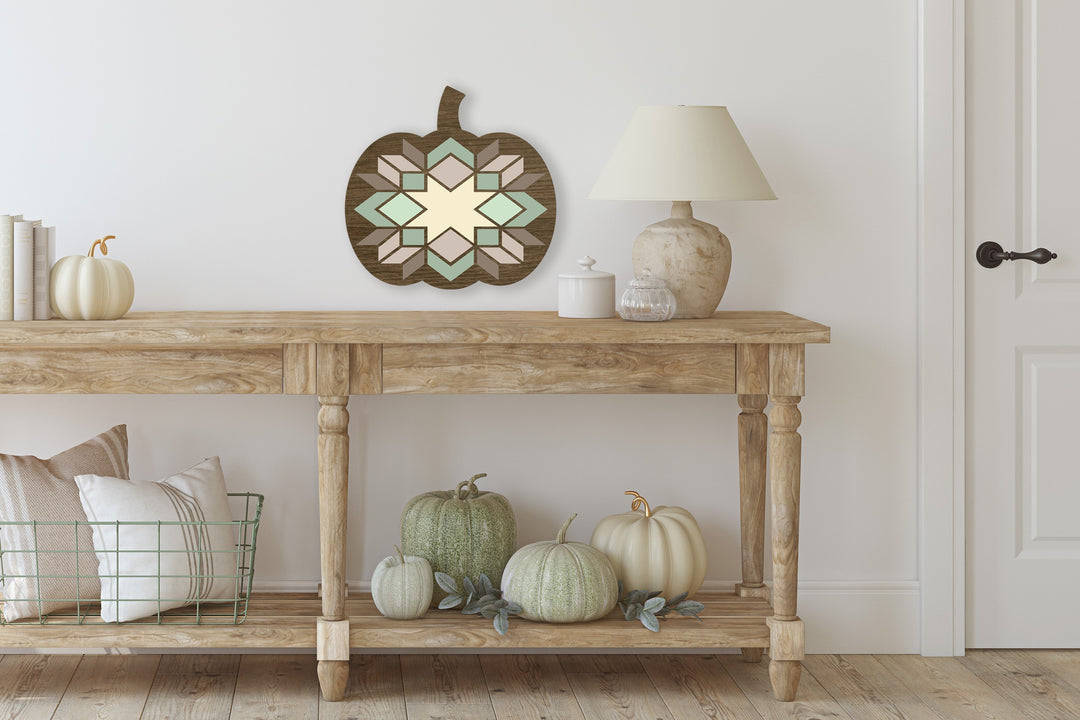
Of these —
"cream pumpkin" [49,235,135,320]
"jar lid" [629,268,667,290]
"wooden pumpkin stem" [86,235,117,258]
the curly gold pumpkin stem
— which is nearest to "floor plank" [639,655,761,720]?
the curly gold pumpkin stem

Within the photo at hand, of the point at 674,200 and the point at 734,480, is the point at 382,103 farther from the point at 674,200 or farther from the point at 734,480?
the point at 734,480

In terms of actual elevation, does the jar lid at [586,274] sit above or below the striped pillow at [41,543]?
above

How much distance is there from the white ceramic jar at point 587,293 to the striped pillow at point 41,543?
1.18 m

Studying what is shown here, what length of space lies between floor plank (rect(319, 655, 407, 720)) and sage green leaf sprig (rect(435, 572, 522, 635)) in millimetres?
230

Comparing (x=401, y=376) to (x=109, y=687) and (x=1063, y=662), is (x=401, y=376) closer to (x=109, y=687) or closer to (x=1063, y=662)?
(x=109, y=687)

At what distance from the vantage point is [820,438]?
285cm

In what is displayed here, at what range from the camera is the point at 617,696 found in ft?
8.31

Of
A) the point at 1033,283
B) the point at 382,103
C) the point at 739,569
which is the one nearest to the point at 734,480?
the point at 739,569

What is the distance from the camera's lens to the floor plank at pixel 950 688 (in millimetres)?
2436

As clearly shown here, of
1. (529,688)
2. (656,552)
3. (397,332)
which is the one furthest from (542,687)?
(397,332)

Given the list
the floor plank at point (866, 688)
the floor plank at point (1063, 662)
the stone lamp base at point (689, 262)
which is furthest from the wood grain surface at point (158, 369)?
the floor plank at point (1063, 662)

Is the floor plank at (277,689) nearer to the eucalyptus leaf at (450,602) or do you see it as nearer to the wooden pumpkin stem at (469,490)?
the eucalyptus leaf at (450,602)

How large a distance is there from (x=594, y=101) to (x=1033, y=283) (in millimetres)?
1184

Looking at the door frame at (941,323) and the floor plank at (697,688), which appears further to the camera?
the door frame at (941,323)
